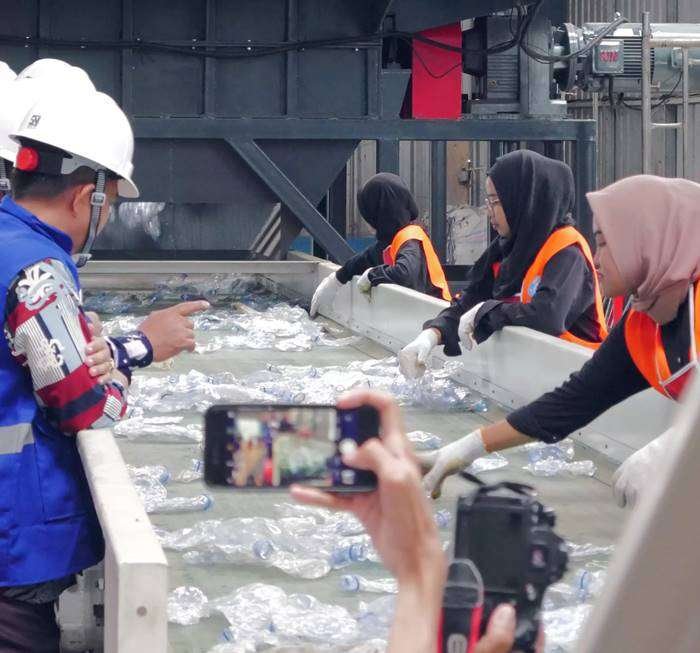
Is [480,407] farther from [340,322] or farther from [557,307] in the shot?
[340,322]

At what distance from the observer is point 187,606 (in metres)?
3.30

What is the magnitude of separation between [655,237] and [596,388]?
0.45m

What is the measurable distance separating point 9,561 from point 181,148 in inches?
294

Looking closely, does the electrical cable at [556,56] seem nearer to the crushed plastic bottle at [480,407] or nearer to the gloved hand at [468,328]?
the gloved hand at [468,328]

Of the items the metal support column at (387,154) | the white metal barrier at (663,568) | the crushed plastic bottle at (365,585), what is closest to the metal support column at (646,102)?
the metal support column at (387,154)

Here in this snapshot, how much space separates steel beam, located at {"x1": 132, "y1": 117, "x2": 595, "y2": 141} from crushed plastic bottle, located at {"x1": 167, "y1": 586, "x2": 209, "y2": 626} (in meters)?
6.48

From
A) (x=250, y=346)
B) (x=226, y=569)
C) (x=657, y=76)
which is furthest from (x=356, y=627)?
(x=657, y=76)

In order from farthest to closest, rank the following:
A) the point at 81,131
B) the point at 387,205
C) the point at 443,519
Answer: the point at 387,205 < the point at 443,519 < the point at 81,131

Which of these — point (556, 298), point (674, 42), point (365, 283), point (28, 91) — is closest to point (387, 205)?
point (365, 283)

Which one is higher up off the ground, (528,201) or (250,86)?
(250,86)

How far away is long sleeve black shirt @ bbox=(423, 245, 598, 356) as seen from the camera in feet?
17.2

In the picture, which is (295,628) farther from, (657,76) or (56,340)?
(657,76)

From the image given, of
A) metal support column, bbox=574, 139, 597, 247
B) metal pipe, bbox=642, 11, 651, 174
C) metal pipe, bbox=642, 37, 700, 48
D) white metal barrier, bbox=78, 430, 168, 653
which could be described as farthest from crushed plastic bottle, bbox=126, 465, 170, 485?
metal pipe, bbox=642, 37, 700, 48

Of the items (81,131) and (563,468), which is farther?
(563,468)
